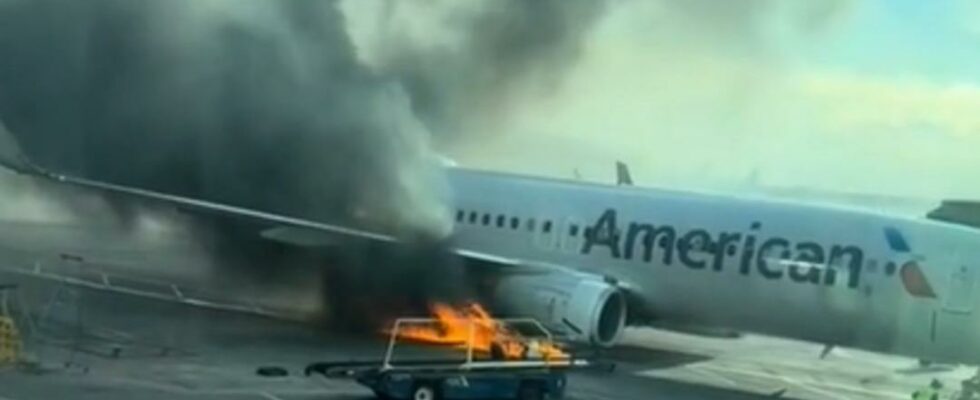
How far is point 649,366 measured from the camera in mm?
10242

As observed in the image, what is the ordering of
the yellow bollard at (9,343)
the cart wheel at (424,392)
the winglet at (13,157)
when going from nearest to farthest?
1. the cart wheel at (424,392)
2. the yellow bollard at (9,343)
3. the winglet at (13,157)

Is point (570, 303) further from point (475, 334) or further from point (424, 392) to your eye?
point (424, 392)

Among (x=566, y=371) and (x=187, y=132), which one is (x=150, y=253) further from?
(x=566, y=371)

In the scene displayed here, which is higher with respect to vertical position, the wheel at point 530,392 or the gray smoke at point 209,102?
the gray smoke at point 209,102

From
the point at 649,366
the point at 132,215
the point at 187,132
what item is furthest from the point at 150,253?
the point at 649,366

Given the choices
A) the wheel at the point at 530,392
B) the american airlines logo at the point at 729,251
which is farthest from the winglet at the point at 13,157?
the american airlines logo at the point at 729,251

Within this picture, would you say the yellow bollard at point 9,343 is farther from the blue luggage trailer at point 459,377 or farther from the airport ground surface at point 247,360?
the blue luggage trailer at point 459,377

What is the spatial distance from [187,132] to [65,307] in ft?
5.76

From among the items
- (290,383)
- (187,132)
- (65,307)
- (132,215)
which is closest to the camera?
(290,383)

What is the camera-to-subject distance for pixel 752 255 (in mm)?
10398

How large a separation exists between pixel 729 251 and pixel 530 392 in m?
2.56

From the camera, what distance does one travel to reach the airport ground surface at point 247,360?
327 inches

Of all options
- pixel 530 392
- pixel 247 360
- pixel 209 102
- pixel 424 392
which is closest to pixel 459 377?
pixel 424 392

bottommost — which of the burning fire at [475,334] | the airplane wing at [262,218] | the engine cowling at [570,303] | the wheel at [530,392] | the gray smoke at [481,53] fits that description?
the wheel at [530,392]
